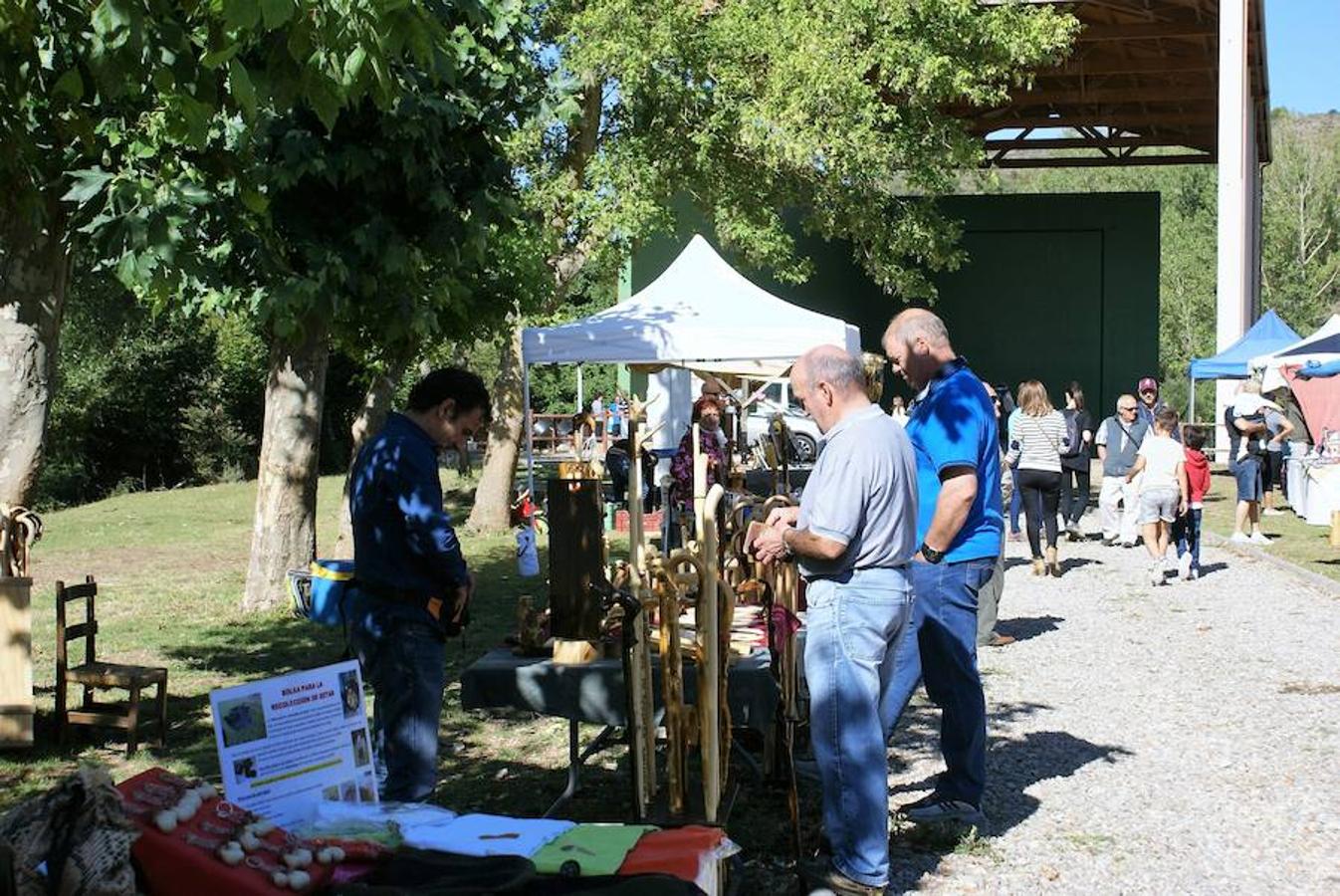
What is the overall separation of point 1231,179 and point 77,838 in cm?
2512

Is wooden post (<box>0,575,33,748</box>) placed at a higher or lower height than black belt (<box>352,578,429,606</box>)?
lower

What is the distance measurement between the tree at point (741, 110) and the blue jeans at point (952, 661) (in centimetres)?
1126

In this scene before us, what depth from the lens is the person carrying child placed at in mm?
12742

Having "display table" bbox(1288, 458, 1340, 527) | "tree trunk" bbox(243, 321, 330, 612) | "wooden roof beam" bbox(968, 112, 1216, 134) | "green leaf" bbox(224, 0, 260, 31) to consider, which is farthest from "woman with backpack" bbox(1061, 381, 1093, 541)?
"wooden roof beam" bbox(968, 112, 1216, 134)

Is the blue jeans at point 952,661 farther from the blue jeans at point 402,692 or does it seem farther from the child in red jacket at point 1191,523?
the child in red jacket at point 1191,523

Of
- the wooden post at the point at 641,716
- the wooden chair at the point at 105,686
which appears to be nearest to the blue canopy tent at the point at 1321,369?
the wooden chair at the point at 105,686

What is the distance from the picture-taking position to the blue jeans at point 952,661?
17.7ft

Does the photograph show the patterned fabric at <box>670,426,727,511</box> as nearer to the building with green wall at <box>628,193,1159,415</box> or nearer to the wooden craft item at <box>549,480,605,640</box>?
the wooden craft item at <box>549,480,605,640</box>

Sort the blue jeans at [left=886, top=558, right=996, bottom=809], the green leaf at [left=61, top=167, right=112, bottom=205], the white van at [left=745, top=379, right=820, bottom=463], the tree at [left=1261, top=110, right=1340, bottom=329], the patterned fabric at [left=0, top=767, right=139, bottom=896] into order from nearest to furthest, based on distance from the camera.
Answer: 1. the patterned fabric at [left=0, top=767, right=139, bottom=896]
2. the blue jeans at [left=886, top=558, right=996, bottom=809]
3. the green leaf at [left=61, top=167, right=112, bottom=205]
4. the white van at [left=745, top=379, right=820, bottom=463]
5. the tree at [left=1261, top=110, right=1340, bottom=329]

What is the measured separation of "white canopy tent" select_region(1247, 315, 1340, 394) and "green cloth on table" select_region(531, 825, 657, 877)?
54.6 ft

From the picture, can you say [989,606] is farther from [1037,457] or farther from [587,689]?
[587,689]

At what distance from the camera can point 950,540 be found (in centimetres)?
523

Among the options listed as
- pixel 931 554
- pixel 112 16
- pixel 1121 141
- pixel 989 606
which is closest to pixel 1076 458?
pixel 989 606

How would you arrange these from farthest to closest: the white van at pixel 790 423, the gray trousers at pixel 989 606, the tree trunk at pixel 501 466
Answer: the white van at pixel 790 423 → the tree trunk at pixel 501 466 → the gray trousers at pixel 989 606
